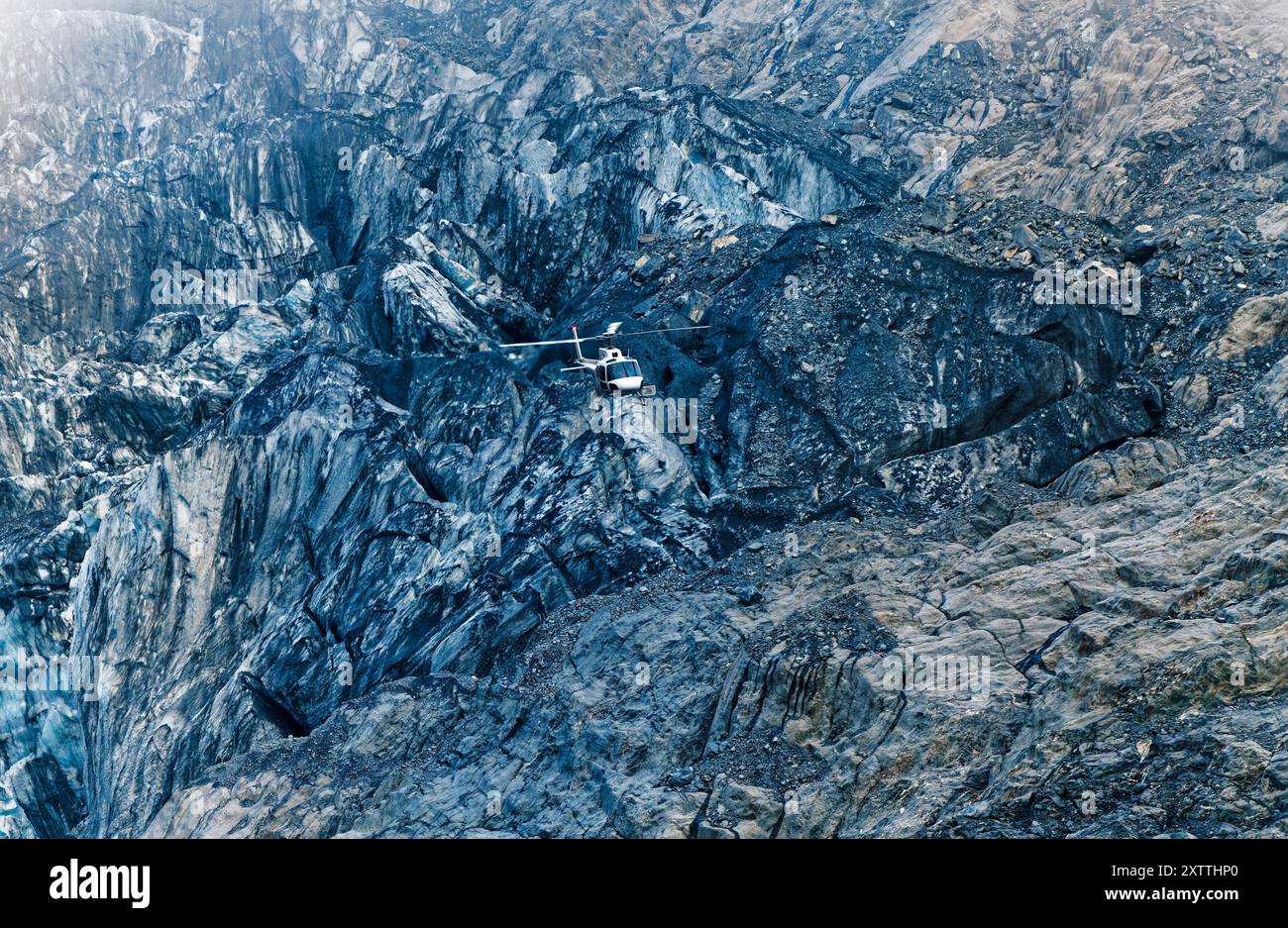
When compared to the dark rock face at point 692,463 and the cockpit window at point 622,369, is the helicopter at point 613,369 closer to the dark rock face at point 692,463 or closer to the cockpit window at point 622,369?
the cockpit window at point 622,369

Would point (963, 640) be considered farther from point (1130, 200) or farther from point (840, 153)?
point (840, 153)

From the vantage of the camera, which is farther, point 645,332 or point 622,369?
point 645,332

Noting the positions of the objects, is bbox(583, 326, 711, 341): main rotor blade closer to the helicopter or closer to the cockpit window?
the helicopter

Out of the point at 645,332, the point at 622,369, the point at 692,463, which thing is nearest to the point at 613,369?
the point at 622,369

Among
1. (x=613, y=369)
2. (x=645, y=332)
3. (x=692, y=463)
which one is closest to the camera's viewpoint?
(x=692, y=463)

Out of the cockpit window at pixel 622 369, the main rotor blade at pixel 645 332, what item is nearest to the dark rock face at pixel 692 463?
the main rotor blade at pixel 645 332

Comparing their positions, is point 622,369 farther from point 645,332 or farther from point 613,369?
point 645,332

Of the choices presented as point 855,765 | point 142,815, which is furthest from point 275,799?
point 855,765
